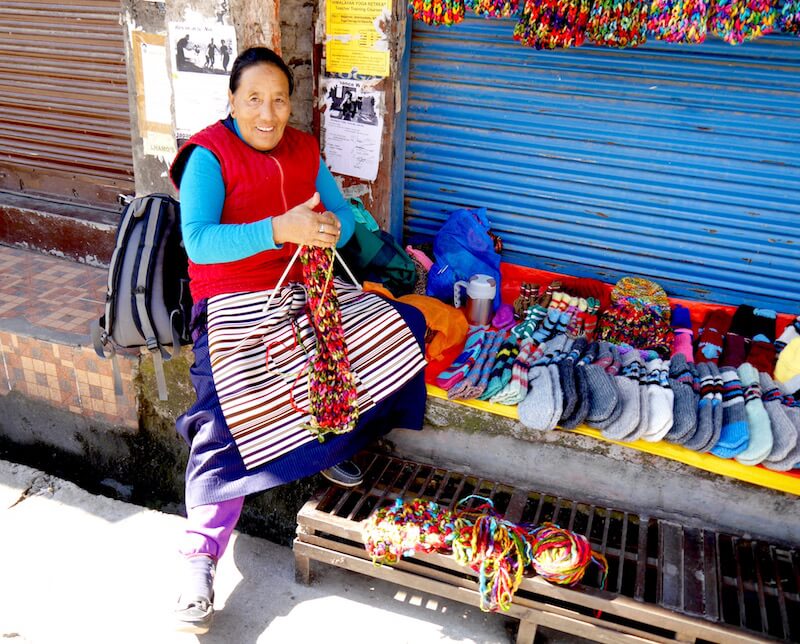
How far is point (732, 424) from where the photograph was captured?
2861 millimetres

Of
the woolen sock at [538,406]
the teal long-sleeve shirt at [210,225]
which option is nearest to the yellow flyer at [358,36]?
the teal long-sleeve shirt at [210,225]

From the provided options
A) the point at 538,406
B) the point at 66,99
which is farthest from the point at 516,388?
the point at 66,99

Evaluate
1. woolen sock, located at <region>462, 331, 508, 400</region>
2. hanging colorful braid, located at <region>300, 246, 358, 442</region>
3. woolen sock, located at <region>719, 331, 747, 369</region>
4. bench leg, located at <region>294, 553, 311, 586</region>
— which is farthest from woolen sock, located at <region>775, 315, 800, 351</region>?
bench leg, located at <region>294, 553, 311, 586</region>

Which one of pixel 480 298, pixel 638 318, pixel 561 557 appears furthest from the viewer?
pixel 480 298

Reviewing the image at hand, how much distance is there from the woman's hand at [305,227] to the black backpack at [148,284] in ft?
2.49

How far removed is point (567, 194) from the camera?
3844 millimetres

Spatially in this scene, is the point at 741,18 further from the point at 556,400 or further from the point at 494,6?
the point at 556,400

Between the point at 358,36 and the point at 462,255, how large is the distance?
4.36ft

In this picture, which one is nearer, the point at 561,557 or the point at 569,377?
the point at 561,557

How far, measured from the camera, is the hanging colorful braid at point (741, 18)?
103 inches

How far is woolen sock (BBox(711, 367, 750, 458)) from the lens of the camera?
2.78m

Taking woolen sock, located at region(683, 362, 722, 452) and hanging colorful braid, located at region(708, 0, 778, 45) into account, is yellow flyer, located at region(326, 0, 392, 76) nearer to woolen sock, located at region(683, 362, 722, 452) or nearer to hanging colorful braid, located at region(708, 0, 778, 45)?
hanging colorful braid, located at region(708, 0, 778, 45)

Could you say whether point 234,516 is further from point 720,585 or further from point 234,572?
point 720,585

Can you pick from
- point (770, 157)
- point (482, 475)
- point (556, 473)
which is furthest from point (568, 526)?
point (770, 157)
